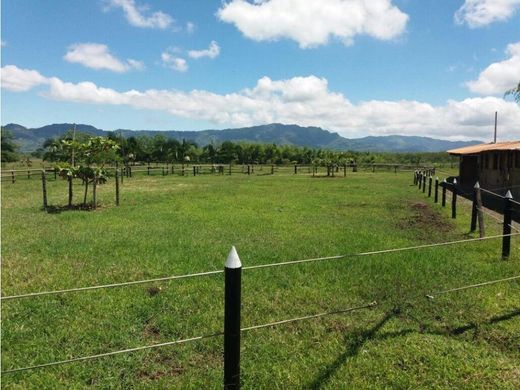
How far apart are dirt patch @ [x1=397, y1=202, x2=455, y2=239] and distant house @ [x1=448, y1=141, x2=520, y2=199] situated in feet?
23.0

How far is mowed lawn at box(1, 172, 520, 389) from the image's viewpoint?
400cm

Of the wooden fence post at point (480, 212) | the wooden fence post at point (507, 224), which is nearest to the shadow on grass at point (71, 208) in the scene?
the wooden fence post at point (480, 212)

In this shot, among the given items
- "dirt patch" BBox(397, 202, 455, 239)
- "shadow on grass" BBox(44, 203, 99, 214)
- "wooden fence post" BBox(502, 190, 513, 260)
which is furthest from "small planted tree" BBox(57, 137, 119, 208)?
"wooden fence post" BBox(502, 190, 513, 260)

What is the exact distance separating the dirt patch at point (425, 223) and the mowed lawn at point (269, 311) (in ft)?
0.94

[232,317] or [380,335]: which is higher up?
[232,317]

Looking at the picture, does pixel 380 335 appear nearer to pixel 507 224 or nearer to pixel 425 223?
pixel 507 224

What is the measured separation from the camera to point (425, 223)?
39.4 ft

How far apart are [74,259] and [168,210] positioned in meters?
6.76

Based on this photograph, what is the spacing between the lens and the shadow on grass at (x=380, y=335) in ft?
13.3

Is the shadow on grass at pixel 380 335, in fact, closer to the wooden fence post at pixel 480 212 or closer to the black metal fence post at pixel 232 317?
the black metal fence post at pixel 232 317

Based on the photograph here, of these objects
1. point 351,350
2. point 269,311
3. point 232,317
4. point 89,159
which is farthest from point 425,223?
point 89,159

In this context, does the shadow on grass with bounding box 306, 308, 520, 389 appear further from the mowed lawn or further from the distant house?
the distant house

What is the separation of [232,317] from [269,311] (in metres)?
2.46

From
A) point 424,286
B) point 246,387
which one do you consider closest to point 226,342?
point 246,387
